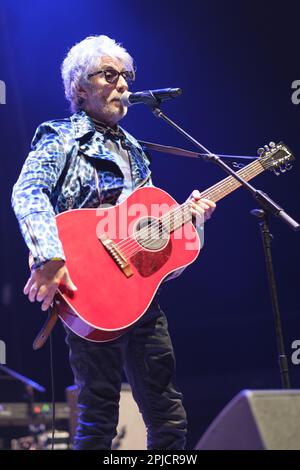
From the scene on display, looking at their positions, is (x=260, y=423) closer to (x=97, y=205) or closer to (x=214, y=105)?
(x=97, y=205)

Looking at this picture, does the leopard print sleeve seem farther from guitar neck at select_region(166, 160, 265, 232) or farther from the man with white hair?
guitar neck at select_region(166, 160, 265, 232)

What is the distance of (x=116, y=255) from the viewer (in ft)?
8.66

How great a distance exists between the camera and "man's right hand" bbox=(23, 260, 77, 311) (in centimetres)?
239

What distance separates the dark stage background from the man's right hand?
9.86 feet

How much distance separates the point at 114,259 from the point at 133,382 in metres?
0.51

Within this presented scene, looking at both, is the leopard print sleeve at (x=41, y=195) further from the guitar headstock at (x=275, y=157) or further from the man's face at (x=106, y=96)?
the guitar headstock at (x=275, y=157)

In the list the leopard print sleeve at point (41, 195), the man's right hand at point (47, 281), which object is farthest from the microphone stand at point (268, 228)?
the man's right hand at point (47, 281)

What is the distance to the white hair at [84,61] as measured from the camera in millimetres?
3031

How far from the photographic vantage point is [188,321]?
5785 millimetres

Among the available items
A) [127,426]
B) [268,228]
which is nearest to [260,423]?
[268,228]

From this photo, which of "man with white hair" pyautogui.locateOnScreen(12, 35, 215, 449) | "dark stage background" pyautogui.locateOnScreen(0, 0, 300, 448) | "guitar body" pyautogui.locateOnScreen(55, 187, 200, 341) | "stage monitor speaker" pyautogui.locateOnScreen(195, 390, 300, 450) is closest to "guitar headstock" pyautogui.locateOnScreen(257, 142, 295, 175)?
"man with white hair" pyautogui.locateOnScreen(12, 35, 215, 449)

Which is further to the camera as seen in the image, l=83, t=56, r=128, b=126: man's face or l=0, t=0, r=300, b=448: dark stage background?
l=0, t=0, r=300, b=448: dark stage background
